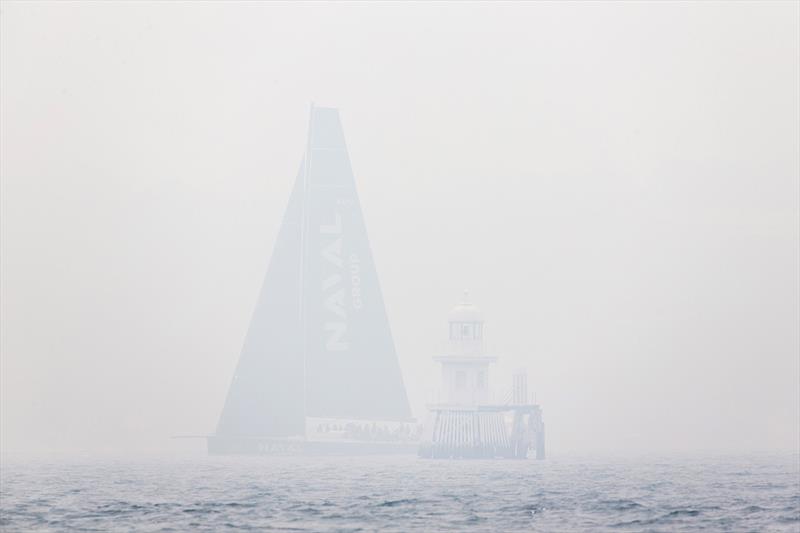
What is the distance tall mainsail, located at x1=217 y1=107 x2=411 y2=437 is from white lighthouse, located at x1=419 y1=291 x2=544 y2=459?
9.96 m

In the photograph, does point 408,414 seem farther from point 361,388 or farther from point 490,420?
point 490,420

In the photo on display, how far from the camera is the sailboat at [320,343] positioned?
127 metres

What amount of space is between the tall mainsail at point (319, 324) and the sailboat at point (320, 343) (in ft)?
0.23

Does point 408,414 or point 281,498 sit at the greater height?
point 408,414

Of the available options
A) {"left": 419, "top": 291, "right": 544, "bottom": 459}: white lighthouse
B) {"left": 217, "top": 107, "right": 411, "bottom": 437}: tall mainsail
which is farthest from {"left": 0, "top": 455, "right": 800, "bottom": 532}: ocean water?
{"left": 217, "top": 107, "right": 411, "bottom": 437}: tall mainsail

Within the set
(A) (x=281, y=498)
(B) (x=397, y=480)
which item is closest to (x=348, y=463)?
(B) (x=397, y=480)

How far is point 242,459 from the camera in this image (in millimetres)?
126750

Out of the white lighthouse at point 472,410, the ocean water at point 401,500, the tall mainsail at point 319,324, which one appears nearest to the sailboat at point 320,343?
the tall mainsail at point 319,324

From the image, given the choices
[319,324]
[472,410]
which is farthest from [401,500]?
[319,324]

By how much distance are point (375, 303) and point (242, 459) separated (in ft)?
47.4

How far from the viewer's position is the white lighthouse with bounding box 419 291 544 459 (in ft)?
385

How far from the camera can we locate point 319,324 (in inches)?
5059

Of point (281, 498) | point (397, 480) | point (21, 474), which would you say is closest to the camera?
point (281, 498)

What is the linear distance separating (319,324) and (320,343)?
1.37 meters
